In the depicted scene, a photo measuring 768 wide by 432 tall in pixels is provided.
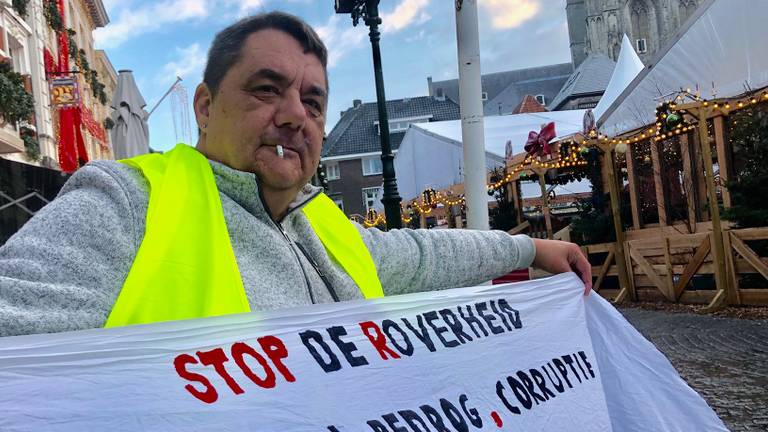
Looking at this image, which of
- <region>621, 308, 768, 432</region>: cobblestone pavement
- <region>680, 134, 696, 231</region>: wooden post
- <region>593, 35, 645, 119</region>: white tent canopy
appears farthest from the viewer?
<region>593, 35, 645, 119</region>: white tent canopy

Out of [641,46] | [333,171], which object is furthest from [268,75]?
[641,46]

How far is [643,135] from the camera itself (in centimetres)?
1168

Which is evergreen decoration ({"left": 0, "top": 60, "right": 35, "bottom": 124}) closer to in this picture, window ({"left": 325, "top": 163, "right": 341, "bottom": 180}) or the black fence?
the black fence

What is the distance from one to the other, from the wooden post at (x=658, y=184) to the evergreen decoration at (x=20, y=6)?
48.8 feet

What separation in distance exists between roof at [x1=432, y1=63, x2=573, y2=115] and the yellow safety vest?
2644 inches

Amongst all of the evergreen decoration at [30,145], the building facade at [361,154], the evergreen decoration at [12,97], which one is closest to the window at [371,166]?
the building facade at [361,154]

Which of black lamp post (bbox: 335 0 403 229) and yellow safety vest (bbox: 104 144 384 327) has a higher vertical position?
black lamp post (bbox: 335 0 403 229)

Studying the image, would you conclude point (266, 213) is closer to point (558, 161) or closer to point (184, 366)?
point (184, 366)

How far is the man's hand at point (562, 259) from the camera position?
2.45m

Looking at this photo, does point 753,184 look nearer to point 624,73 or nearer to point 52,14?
point 624,73

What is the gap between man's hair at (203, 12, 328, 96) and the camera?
170cm

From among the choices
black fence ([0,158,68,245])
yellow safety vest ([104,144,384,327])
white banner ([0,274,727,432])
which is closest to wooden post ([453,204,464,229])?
black fence ([0,158,68,245])

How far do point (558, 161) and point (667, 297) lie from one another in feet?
13.8

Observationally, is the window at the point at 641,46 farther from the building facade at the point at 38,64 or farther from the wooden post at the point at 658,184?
the wooden post at the point at 658,184
